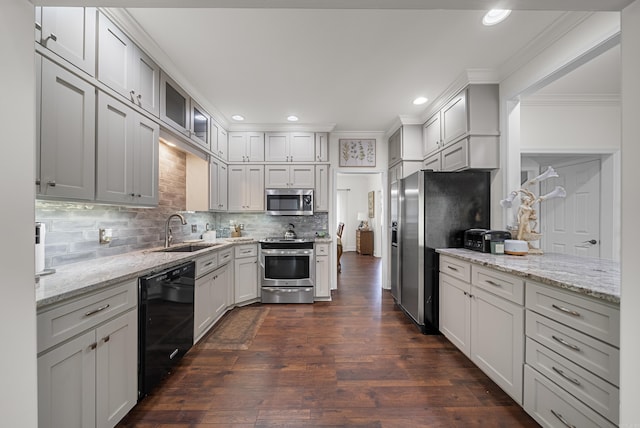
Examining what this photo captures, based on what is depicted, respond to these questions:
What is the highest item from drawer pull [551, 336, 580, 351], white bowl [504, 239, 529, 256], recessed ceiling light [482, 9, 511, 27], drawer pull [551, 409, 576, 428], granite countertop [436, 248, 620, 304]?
recessed ceiling light [482, 9, 511, 27]

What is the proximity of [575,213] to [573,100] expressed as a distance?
1.43m

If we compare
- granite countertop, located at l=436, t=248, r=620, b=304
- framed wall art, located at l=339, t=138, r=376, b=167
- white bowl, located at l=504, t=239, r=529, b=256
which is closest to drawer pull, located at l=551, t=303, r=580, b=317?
granite countertop, located at l=436, t=248, r=620, b=304

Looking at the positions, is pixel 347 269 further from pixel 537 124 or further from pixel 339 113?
pixel 537 124

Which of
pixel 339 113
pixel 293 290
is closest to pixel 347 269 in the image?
pixel 293 290

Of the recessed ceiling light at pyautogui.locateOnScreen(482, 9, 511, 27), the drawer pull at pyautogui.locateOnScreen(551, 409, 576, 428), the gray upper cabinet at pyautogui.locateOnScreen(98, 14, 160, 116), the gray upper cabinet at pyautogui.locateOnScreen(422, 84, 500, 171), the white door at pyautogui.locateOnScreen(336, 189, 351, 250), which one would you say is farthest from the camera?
the white door at pyautogui.locateOnScreen(336, 189, 351, 250)

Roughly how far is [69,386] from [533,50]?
383 centimetres

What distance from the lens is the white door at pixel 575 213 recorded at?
3.13 meters

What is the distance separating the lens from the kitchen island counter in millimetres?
1110

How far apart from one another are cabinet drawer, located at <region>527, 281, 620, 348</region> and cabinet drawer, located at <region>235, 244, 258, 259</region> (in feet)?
10.2

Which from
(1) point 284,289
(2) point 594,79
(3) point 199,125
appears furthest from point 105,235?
(2) point 594,79

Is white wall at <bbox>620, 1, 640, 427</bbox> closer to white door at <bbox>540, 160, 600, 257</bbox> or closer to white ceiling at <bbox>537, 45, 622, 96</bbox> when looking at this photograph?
white ceiling at <bbox>537, 45, 622, 96</bbox>

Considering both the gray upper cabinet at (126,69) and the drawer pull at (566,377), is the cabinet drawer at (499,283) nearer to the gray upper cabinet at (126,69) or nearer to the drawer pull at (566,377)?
the drawer pull at (566,377)

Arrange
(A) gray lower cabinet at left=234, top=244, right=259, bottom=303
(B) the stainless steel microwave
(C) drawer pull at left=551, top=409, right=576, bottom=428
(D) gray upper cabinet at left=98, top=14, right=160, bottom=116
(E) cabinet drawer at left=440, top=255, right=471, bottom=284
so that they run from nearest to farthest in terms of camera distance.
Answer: (C) drawer pull at left=551, top=409, right=576, bottom=428 → (D) gray upper cabinet at left=98, top=14, right=160, bottom=116 → (E) cabinet drawer at left=440, top=255, right=471, bottom=284 → (A) gray lower cabinet at left=234, top=244, right=259, bottom=303 → (B) the stainless steel microwave

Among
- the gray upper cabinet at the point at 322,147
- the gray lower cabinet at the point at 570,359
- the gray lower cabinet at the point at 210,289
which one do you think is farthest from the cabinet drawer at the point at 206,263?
the gray lower cabinet at the point at 570,359
